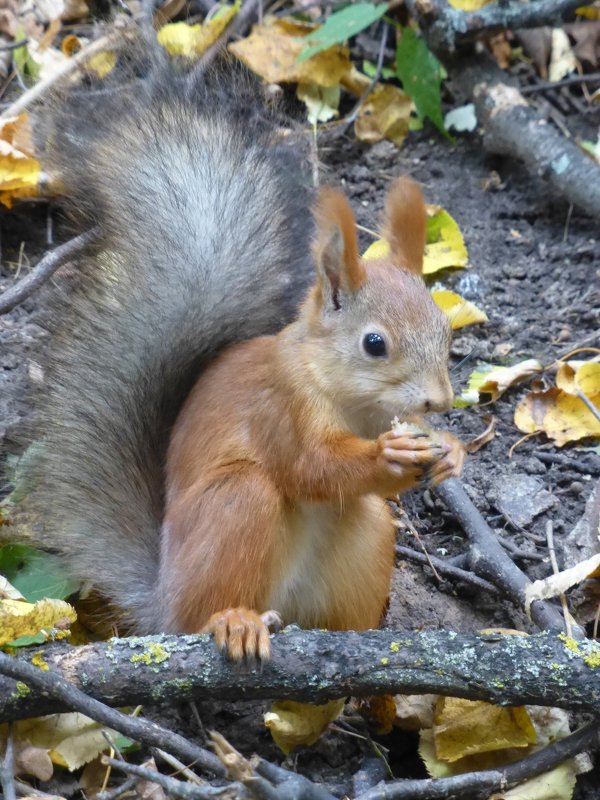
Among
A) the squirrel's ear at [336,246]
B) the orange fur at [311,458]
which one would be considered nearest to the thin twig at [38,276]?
the orange fur at [311,458]

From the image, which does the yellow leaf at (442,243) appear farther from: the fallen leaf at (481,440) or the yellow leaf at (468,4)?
the yellow leaf at (468,4)

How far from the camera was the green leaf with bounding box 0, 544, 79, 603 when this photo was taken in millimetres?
1975

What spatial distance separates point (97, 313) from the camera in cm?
204

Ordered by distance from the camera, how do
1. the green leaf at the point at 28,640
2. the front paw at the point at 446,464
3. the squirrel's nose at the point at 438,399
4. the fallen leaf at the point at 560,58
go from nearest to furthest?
the green leaf at the point at 28,640 → the squirrel's nose at the point at 438,399 → the front paw at the point at 446,464 → the fallen leaf at the point at 560,58

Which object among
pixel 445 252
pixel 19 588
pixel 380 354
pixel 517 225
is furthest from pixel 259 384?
pixel 517 225

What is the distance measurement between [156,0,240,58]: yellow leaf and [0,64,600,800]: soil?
469 millimetres

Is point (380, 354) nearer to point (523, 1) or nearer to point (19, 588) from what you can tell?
point (19, 588)

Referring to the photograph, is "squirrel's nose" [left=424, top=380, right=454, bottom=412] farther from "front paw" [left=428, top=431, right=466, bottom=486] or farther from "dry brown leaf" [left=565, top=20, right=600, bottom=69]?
"dry brown leaf" [left=565, top=20, right=600, bottom=69]

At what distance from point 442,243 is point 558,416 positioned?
23.5 inches

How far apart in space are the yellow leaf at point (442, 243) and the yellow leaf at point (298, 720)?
1286 mm

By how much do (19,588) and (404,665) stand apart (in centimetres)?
77

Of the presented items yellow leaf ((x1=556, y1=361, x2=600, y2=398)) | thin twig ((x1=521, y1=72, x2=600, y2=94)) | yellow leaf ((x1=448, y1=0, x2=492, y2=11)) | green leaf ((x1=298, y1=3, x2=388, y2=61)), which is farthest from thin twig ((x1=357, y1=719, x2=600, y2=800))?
yellow leaf ((x1=448, y1=0, x2=492, y2=11))

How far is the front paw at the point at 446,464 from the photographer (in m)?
1.84

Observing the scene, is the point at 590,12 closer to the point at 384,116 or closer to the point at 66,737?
the point at 384,116
